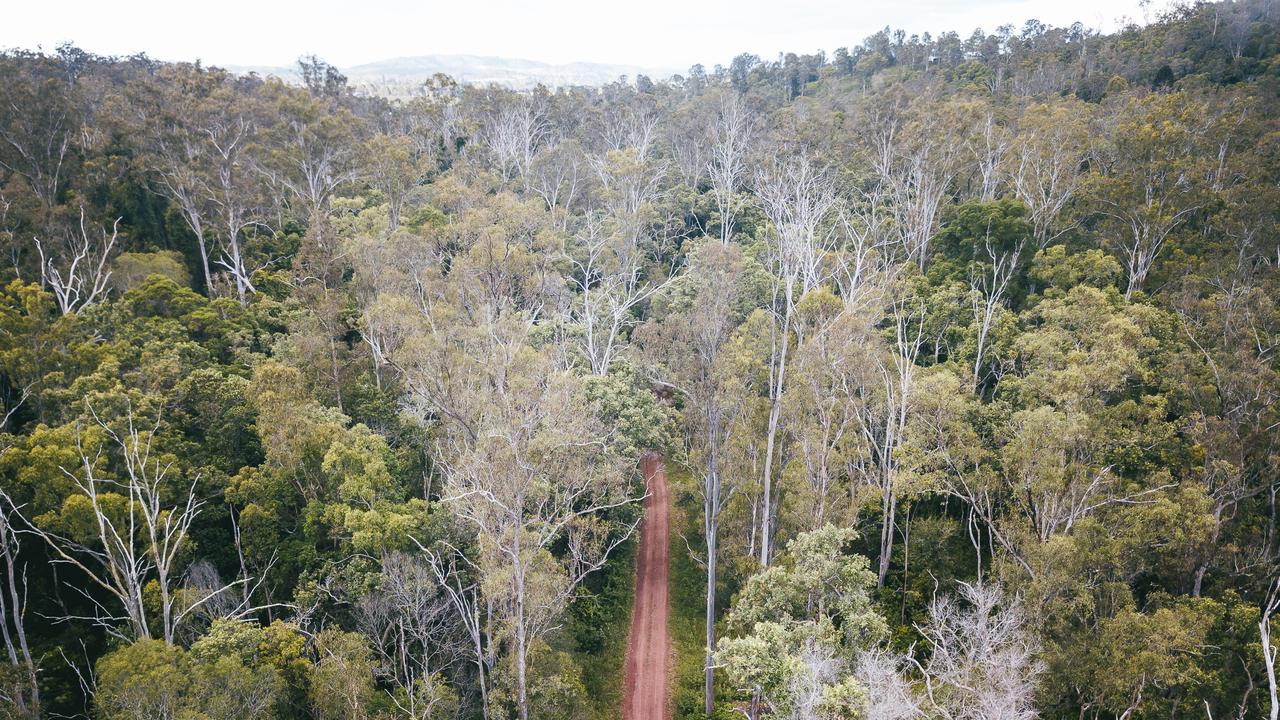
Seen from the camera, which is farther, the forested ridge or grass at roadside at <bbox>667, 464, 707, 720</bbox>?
grass at roadside at <bbox>667, 464, 707, 720</bbox>

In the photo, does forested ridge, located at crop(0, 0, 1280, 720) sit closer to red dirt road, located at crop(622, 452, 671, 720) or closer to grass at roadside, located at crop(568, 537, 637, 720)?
grass at roadside, located at crop(568, 537, 637, 720)

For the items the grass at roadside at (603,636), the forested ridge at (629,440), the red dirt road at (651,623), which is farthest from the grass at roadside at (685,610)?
the grass at roadside at (603,636)

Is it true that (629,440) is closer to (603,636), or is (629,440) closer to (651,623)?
(651,623)

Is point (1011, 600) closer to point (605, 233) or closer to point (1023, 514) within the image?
point (1023, 514)

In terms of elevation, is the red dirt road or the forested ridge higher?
the forested ridge

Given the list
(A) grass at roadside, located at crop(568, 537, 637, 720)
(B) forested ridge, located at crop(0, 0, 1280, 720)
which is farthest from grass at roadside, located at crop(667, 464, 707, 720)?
(A) grass at roadside, located at crop(568, 537, 637, 720)

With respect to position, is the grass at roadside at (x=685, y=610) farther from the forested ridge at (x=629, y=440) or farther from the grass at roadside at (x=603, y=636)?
the grass at roadside at (x=603, y=636)

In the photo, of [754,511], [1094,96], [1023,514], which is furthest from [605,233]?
[1094,96]
